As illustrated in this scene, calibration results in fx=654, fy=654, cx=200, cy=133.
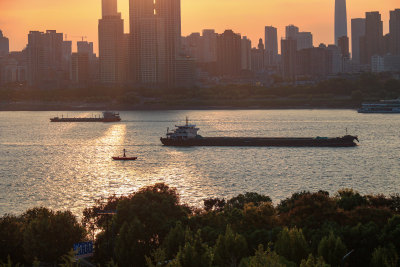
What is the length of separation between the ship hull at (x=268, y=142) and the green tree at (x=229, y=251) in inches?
1797

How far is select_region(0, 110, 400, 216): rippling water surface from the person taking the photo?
120 ft

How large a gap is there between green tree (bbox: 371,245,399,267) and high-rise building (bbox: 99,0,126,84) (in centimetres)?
16629

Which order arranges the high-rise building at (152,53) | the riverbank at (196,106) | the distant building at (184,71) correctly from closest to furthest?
1. the riverbank at (196,106)
2. the high-rise building at (152,53)
3. the distant building at (184,71)

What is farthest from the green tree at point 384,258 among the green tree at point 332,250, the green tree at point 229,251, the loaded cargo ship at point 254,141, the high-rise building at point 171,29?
the high-rise building at point 171,29

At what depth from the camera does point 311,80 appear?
18975 cm

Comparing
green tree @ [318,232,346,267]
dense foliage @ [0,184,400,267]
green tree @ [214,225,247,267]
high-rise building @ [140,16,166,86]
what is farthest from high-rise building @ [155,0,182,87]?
green tree @ [318,232,346,267]

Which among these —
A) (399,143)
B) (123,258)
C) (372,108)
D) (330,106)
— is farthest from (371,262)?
(330,106)

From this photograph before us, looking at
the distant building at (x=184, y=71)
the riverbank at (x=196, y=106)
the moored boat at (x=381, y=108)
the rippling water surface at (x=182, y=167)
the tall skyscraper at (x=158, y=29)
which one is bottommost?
the rippling water surface at (x=182, y=167)

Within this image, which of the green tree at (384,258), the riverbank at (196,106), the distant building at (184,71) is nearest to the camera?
the green tree at (384,258)

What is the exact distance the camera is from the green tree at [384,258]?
15.9 meters

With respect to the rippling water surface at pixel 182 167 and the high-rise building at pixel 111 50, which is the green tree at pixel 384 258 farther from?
the high-rise building at pixel 111 50

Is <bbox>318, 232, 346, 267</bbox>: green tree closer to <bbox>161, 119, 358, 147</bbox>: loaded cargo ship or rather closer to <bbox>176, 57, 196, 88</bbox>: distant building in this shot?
<bbox>161, 119, 358, 147</bbox>: loaded cargo ship

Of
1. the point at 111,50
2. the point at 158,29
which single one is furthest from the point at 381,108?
the point at 111,50

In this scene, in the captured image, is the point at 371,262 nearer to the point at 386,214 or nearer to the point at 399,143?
the point at 386,214
